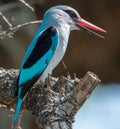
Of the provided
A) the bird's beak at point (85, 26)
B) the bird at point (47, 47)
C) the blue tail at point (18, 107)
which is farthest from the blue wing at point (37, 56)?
the bird's beak at point (85, 26)

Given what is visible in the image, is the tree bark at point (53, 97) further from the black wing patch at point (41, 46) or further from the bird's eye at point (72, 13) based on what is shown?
the bird's eye at point (72, 13)

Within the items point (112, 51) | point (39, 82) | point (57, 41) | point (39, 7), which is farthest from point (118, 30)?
point (39, 82)

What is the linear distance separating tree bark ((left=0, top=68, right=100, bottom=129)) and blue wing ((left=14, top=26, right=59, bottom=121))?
0.07m

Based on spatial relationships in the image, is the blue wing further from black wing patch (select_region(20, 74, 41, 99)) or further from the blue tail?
the blue tail

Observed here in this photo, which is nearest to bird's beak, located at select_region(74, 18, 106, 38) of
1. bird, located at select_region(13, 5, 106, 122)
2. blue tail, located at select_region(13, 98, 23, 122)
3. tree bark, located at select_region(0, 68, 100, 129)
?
bird, located at select_region(13, 5, 106, 122)

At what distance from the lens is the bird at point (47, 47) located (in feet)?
21.0

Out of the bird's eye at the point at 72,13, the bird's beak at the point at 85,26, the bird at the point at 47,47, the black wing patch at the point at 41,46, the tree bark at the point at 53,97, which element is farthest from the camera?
the bird's eye at the point at 72,13

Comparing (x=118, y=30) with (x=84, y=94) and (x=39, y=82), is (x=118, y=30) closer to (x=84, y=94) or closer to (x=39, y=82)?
(x=39, y=82)

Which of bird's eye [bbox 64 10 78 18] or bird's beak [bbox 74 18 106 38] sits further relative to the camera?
bird's eye [bbox 64 10 78 18]

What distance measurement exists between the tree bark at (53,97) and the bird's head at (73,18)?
99 centimetres

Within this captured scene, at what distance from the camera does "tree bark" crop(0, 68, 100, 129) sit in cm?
582

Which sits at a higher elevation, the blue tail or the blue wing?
the blue wing

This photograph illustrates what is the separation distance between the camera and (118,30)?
817cm

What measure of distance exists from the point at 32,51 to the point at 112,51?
1670mm
